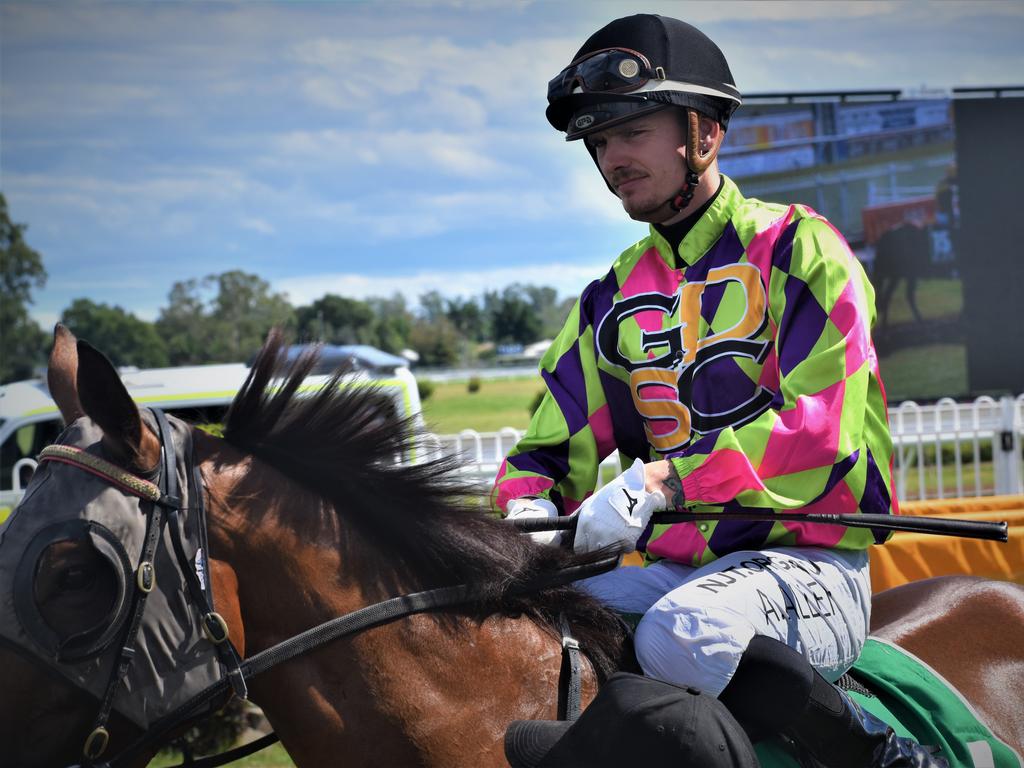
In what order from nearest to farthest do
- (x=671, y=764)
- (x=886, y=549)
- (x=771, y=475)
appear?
(x=671, y=764)
(x=771, y=475)
(x=886, y=549)

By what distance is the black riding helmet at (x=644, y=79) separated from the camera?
2.00 metres

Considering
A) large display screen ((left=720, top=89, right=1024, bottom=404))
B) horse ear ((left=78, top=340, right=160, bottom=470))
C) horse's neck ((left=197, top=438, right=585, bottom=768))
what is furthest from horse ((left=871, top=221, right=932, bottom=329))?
horse ear ((left=78, top=340, right=160, bottom=470))

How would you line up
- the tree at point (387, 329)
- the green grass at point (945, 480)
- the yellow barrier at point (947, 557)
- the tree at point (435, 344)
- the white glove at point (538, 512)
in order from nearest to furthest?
1. the white glove at point (538, 512)
2. the yellow barrier at point (947, 557)
3. the green grass at point (945, 480)
4. the tree at point (387, 329)
5. the tree at point (435, 344)

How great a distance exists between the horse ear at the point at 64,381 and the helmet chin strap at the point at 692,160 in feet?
4.27

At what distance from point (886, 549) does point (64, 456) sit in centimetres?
404

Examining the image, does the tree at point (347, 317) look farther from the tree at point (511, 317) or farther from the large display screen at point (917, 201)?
the large display screen at point (917, 201)

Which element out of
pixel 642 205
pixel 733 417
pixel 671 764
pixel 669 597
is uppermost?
pixel 642 205

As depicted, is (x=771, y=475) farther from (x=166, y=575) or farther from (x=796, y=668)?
(x=166, y=575)

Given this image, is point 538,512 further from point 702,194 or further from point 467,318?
point 467,318

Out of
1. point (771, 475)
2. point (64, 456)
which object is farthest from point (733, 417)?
point (64, 456)

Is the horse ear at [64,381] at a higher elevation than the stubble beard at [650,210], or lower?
lower

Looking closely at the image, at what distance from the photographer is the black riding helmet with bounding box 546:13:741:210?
200 cm

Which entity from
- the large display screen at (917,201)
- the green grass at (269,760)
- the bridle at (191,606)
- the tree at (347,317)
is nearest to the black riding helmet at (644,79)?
the bridle at (191,606)

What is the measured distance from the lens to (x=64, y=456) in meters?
1.50
